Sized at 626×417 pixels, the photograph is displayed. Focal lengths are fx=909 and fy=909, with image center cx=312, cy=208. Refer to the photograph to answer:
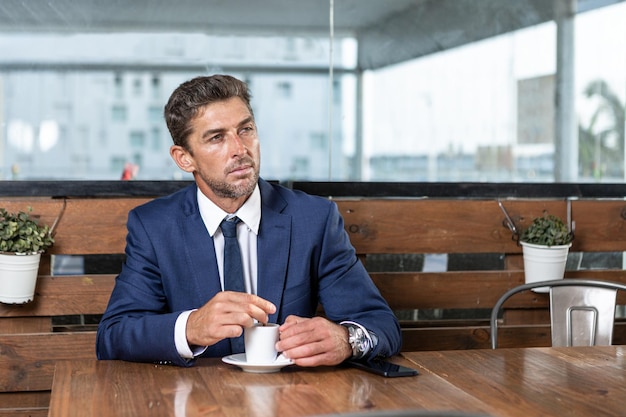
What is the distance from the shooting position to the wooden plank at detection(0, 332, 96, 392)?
2732 millimetres

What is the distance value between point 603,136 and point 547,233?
1487 millimetres

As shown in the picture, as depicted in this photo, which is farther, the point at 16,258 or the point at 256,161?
the point at 16,258

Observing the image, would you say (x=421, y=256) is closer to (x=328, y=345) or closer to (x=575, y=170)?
(x=575, y=170)

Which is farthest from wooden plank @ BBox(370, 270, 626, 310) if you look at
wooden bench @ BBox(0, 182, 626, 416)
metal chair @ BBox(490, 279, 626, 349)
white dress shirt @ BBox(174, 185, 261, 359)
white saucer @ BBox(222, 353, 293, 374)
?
white saucer @ BBox(222, 353, 293, 374)

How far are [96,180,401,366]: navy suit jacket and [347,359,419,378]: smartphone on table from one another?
0.67 ft

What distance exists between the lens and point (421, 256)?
3541 mm

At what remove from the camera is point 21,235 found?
263 cm

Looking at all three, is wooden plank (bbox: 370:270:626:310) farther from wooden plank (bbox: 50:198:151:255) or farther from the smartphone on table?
the smartphone on table

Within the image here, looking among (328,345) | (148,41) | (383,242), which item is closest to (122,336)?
(328,345)

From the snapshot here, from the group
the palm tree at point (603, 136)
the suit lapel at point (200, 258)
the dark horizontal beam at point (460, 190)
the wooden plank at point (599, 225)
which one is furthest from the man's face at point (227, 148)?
the palm tree at point (603, 136)

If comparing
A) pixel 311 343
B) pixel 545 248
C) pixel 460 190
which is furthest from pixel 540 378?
pixel 460 190

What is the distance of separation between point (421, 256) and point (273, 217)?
141 centimetres

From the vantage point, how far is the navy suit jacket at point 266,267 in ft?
6.97

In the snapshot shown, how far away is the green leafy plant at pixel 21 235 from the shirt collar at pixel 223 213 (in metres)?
0.67
